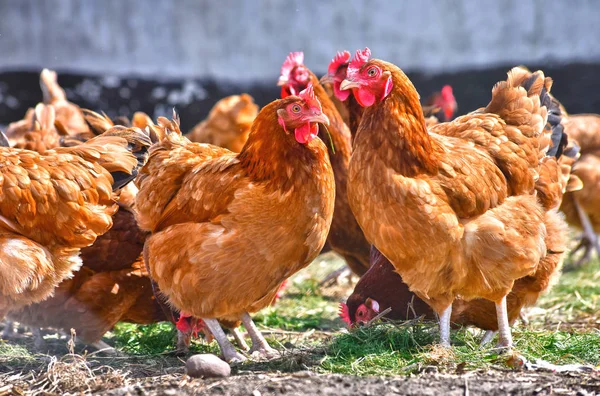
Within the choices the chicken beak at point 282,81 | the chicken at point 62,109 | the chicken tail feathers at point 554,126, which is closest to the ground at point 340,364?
the chicken tail feathers at point 554,126

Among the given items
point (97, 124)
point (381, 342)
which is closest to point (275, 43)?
point (97, 124)

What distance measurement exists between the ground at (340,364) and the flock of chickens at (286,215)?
204 millimetres

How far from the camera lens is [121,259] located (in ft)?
15.9

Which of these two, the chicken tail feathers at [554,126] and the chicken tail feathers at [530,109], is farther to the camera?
the chicken tail feathers at [554,126]

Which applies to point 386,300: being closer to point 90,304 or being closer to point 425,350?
point 425,350

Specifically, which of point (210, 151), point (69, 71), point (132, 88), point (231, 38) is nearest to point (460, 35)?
point (231, 38)

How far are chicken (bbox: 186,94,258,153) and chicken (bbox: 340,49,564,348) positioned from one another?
338 cm

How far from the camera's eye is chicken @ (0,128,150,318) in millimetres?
4180

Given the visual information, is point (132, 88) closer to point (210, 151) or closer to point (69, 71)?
point (69, 71)

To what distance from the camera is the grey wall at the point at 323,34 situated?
28.5ft

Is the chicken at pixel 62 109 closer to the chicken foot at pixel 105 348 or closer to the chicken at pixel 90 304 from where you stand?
the chicken at pixel 90 304

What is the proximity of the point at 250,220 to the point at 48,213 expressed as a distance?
1.23m

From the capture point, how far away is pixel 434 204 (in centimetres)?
381

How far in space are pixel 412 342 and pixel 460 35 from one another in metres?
5.48
